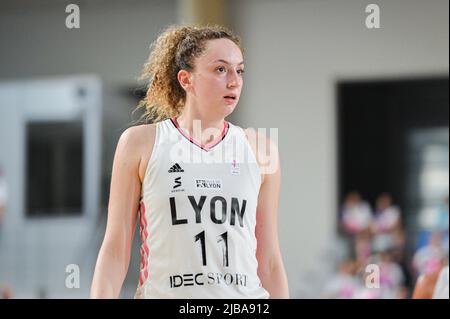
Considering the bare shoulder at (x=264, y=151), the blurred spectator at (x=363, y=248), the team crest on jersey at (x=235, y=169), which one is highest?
the bare shoulder at (x=264, y=151)

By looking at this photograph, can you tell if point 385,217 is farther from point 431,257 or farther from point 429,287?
point 429,287

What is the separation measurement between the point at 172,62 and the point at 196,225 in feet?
1.42

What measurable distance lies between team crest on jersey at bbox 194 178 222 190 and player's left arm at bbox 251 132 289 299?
141 millimetres

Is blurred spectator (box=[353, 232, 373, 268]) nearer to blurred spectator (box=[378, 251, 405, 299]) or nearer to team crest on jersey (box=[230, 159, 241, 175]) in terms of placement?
blurred spectator (box=[378, 251, 405, 299])

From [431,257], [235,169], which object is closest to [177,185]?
[235,169]

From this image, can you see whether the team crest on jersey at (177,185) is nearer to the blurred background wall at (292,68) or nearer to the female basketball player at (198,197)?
the female basketball player at (198,197)

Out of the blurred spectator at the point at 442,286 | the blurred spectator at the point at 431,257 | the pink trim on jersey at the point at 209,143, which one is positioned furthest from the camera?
the blurred spectator at the point at 431,257

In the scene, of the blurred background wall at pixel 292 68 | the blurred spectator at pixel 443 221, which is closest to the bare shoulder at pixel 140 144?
the blurred spectator at pixel 443 221

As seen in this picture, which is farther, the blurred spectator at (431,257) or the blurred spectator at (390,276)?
the blurred spectator at (390,276)

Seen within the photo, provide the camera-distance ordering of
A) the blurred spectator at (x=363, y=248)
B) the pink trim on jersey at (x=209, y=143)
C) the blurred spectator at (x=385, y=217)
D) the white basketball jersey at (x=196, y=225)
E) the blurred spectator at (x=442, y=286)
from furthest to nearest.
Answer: the blurred spectator at (x=385, y=217) → the blurred spectator at (x=363, y=248) → the blurred spectator at (x=442, y=286) → the pink trim on jersey at (x=209, y=143) → the white basketball jersey at (x=196, y=225)

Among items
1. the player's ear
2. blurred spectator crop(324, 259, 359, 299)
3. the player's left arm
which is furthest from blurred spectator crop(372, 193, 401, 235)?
the player's ear

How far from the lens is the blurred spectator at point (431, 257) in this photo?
11.6 ft

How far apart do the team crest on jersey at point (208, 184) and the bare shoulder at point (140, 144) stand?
5.1 inches

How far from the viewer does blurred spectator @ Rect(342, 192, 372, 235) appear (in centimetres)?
676
